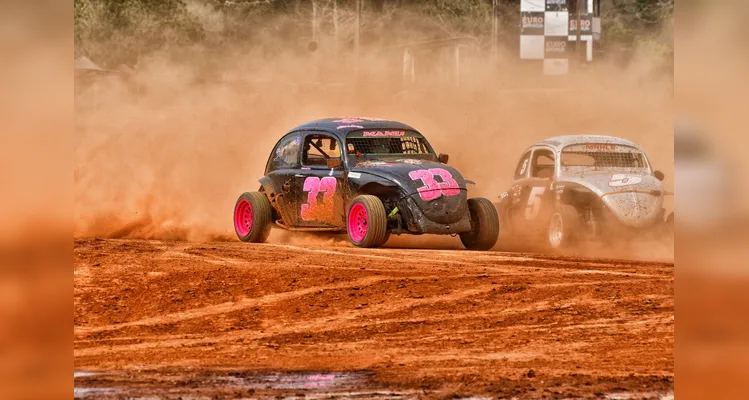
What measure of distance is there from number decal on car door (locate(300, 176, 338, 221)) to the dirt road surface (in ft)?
1.49

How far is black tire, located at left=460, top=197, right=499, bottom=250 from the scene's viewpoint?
13352 mm

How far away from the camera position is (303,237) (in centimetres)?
1559

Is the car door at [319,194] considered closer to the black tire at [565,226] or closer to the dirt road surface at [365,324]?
the dirt road surface at [365,324]

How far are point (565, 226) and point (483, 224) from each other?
0.95 metres

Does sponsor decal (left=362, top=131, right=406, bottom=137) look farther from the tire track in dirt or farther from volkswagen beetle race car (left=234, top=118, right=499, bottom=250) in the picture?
the tire track in dirt

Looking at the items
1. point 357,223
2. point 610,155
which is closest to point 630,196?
point 610,155

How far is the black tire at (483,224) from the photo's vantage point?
43.8 feet

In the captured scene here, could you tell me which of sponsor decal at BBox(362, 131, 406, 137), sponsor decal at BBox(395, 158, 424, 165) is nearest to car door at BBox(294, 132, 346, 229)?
sponsor decal at BBox(362, 131, 406, 137)

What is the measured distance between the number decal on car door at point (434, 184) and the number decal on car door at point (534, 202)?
1744mm

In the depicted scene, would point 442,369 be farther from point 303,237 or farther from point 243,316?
point 303,237

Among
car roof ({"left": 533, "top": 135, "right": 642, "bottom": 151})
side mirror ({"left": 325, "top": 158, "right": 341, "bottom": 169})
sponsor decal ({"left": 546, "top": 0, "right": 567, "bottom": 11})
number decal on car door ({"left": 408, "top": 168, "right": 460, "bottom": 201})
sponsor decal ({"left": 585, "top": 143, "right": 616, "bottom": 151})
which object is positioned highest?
sponsor decal ({"left": 546, "top": 0, "right": 567, "bottom": 11})
